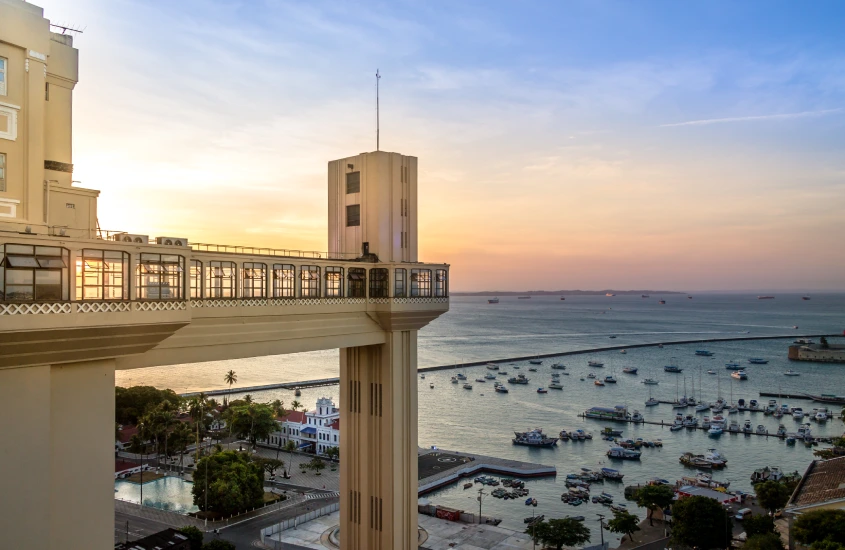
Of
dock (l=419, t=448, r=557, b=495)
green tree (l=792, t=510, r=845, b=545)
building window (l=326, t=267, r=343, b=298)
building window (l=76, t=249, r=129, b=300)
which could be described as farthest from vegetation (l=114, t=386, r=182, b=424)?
green tree (l=792, t=510, r=845, b=545)

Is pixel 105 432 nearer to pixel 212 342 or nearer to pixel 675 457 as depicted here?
pixel 212 342

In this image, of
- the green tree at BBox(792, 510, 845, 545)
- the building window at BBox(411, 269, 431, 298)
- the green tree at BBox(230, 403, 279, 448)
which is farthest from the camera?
the green tree at BBox(230, 403, 279, 448)

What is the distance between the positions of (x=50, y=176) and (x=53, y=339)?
198 inches

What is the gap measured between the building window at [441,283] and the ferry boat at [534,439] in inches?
2121

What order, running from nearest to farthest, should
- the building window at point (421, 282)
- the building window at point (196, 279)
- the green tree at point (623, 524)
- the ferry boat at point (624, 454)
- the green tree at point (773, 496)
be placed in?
the building window at point (196, 279) < the building window at point (421, 282) < the green tree at point (623, 524) < the green tree at point (773, 496) < the ferry boat at point (624, 454)

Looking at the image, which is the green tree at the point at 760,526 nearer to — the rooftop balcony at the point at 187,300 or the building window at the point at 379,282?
the rooftop balcony at the point at 187,300

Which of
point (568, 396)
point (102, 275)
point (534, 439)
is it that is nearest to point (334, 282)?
point (102, 275)

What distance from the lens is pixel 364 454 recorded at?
23906 mm

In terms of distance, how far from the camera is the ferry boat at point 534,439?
73.8 metres

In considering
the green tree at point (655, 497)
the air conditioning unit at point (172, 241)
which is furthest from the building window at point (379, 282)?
the green tree at point (655, 497)

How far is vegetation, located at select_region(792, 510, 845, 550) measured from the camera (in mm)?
27547

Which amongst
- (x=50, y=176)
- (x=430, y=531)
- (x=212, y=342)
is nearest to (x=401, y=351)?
(x=212, y=342)

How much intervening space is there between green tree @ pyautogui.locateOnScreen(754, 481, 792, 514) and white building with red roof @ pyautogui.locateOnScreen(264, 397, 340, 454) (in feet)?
137

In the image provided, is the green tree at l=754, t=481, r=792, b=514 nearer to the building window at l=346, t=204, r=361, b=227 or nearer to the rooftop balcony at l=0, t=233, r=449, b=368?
the rooftop balcony at l=0, t=233, r=449, b=368
